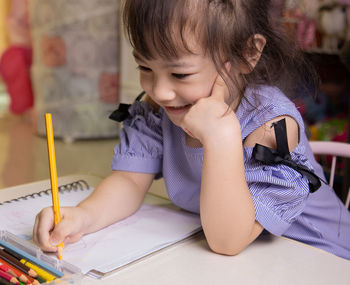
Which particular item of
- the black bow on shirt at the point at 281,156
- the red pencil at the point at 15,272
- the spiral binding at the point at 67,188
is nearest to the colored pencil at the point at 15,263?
the red pencil at the point at 15,272

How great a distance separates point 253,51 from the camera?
26.6 inches

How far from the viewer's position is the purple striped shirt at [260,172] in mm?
617

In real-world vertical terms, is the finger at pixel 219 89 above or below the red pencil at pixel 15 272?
above

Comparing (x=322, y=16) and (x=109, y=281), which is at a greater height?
(x=322, y=16)

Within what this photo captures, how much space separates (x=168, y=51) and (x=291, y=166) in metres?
0.22

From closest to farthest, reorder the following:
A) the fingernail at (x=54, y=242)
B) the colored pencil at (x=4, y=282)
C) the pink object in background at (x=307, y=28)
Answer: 1. the colored pencil at (x=4, y=282)
2. the fingernail at (x=54, y=242)
3. the pink object in background at (x=307, y=28)

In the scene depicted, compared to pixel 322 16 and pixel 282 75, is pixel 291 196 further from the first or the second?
pixel 322 16

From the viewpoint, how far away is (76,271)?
49cm

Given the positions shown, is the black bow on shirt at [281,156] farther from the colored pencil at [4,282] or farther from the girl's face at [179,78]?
the colored pencil at [4,282]

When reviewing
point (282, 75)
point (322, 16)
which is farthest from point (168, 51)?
point (322, 16)

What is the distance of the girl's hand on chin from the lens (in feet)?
1.92

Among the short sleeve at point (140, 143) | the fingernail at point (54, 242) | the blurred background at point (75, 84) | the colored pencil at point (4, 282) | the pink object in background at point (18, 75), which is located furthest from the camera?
the pink object in background at point (18, 75)

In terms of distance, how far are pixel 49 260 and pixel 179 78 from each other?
0.28 metres

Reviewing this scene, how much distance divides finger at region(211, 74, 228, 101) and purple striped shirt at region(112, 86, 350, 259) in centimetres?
7
